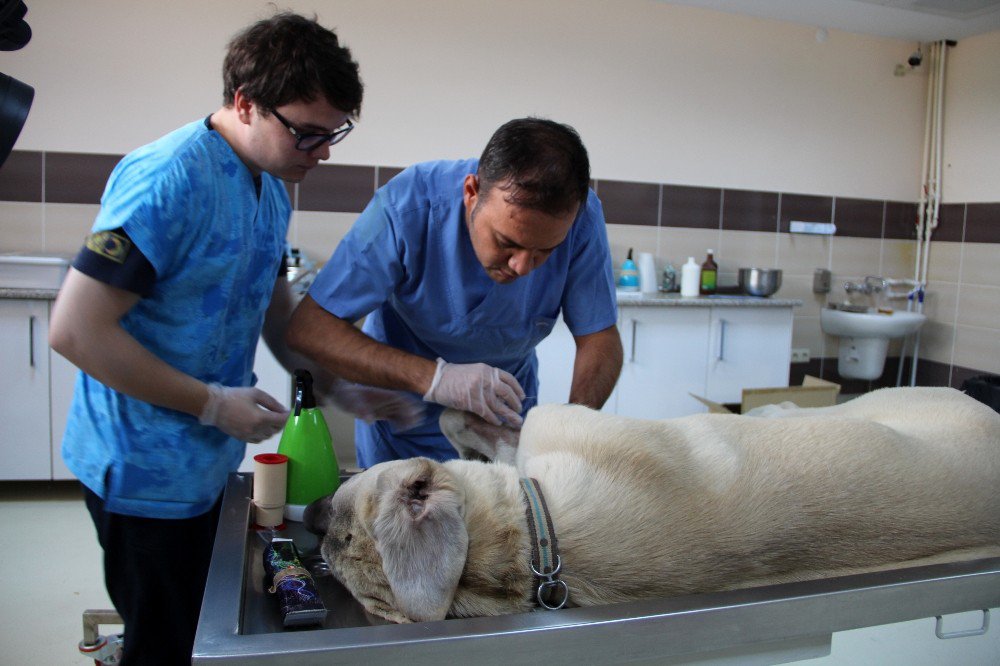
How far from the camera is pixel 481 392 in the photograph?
146 cm

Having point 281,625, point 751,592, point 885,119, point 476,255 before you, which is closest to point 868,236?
point 885,119

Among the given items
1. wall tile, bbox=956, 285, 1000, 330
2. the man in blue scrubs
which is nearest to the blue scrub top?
the man in blue scrubs

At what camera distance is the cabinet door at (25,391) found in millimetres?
3297

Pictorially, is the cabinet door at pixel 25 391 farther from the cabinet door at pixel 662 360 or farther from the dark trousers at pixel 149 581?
the cabinet door at pixel 662 360

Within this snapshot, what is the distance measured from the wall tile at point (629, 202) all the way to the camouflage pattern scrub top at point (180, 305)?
3.29 metres

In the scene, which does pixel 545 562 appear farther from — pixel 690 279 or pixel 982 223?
pixel 982 223

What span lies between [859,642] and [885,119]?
16.6 feet

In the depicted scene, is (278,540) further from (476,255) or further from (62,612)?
(62,612)

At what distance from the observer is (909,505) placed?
1.17m

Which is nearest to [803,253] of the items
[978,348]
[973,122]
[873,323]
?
[873,323]

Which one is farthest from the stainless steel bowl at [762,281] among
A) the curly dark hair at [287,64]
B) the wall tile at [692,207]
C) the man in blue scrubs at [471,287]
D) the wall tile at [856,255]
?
the curly dark hair at [287,64]

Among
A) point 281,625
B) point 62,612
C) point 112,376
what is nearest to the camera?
point 281,625

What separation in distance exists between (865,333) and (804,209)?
0.91m

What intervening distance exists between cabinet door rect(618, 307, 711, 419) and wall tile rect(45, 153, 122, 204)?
279 centimetres
